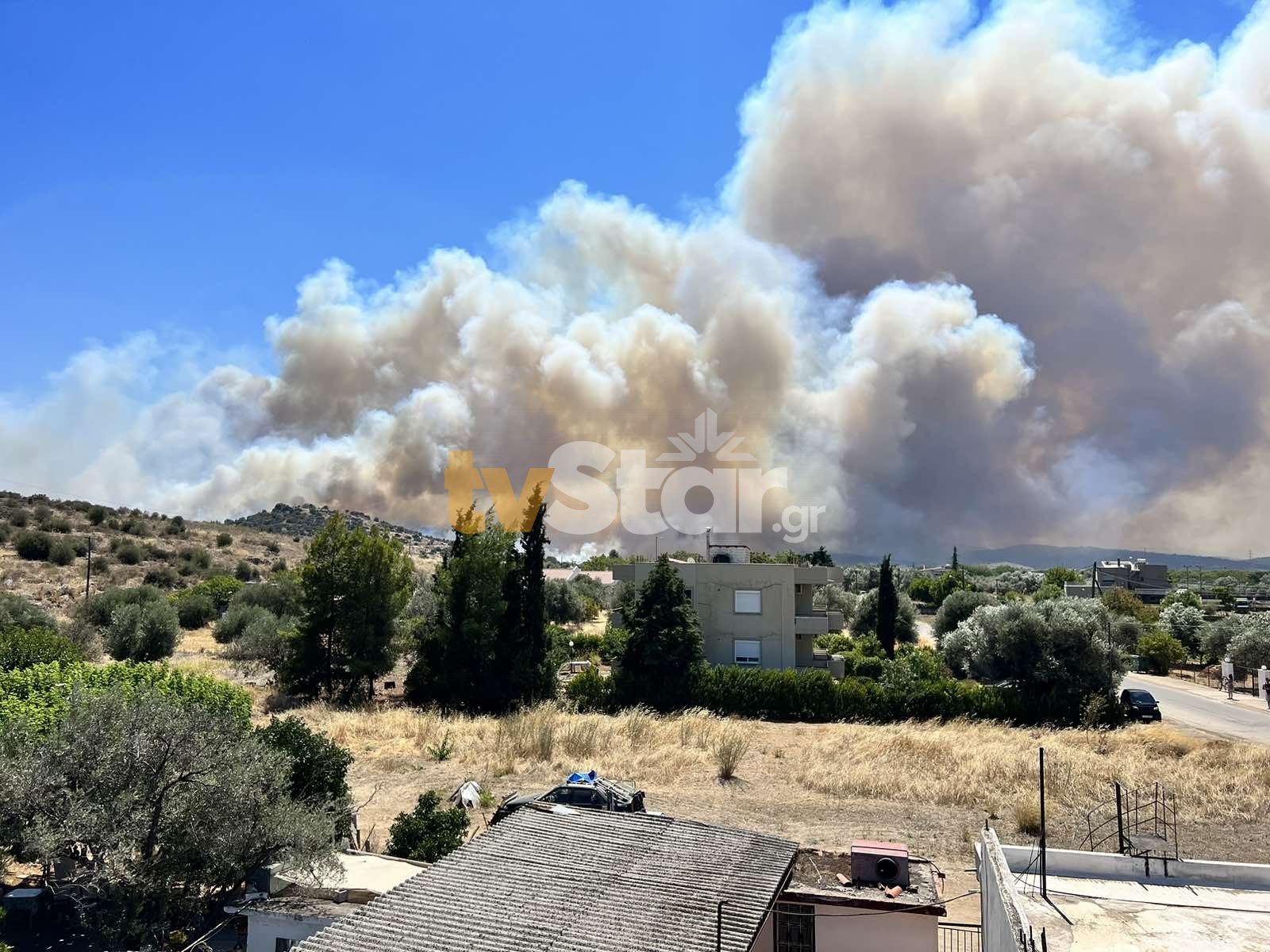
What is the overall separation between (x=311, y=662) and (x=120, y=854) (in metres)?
24.5

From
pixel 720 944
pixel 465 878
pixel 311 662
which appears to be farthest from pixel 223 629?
pixel 720 944

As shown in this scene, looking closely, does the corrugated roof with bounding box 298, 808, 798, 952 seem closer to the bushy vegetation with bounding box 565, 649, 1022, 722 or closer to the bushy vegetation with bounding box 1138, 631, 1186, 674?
the bushy vegetation with bounding box 565, 649, 1022, 722

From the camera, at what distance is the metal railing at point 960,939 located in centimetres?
1289

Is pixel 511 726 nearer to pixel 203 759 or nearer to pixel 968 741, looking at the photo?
pixel 968 741

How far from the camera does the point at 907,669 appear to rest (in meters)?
36.7

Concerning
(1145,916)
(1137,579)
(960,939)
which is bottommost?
(960,939)

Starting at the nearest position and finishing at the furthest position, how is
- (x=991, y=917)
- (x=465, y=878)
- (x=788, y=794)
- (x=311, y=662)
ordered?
(x=991, y=917)
(x=465, y=878)
(x=788, y=794)
(x=311, y=662)

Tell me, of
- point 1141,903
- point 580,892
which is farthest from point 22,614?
point 1141,903

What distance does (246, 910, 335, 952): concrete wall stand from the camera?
1194 centimetres

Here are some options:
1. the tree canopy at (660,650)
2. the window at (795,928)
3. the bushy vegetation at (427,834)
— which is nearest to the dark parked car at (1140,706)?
the tree canopy at (660,650)

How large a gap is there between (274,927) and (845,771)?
54.5 feet

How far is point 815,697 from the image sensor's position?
3366cm

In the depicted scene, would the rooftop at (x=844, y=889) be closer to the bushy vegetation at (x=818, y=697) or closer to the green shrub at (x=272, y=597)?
the bushy vegetation at (x=818, y=697)

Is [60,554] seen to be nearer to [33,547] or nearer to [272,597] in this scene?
[33,547]
